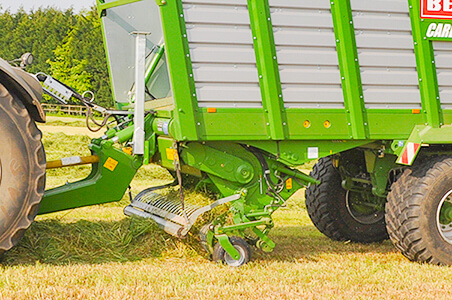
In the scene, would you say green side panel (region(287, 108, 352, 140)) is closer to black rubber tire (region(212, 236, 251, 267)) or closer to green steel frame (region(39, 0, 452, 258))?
green steel frame (region(39, 0, 452, 258))

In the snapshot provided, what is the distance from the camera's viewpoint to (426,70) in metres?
6.33

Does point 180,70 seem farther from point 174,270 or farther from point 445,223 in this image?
point 445,223

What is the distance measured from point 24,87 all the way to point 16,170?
2.04 ft

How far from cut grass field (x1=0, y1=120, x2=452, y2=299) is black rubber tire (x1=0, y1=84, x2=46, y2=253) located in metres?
0.35

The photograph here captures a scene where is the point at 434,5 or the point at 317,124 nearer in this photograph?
the point at 317,124

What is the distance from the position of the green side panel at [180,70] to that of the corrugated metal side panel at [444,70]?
2.35 metres

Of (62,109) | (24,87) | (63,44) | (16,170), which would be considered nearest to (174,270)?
(16,170)

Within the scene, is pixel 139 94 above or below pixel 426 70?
above

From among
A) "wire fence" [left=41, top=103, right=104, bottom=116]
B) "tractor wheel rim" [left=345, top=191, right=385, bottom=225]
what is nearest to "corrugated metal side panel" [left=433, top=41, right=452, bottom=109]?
"tractor wheel rim" [left=345, top=191, right=385, bottom=225]

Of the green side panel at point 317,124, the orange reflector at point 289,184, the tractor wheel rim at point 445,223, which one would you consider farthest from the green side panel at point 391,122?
the orange reflector at point 289,184

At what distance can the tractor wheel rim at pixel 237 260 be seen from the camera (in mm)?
5863

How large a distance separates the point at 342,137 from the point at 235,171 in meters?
1.01

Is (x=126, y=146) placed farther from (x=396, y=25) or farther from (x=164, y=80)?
(x=396, y=25)

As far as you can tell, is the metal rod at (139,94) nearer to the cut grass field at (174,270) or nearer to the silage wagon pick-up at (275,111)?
the silage wagon pick-up at (275,111)
